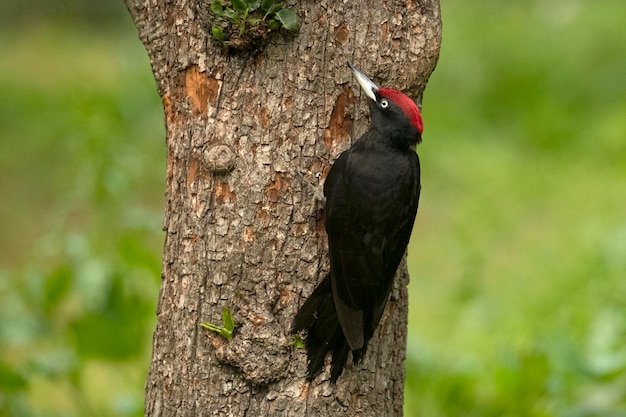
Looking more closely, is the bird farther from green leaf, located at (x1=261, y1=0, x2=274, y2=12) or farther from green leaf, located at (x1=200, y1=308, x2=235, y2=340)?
green leaf, located at (x1=261, y1=0, x2=274, y2=12)

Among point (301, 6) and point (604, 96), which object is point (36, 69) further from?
point (301, 6)

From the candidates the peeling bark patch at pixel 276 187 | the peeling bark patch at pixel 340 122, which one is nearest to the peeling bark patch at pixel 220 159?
the peeling bark patch at pixel 276 187

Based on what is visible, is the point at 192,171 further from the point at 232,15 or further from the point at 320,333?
the point at 320,333

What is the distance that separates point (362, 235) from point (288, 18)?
0.75m

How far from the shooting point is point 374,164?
123 inches

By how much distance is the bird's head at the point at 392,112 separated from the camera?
2.95m

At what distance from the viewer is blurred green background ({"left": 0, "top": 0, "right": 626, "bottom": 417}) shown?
171 inches

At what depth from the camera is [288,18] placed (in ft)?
9.44

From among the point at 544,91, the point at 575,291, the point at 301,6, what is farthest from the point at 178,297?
the point at 544,91

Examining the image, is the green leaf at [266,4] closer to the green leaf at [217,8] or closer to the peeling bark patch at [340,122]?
the green leaf at [217,8]

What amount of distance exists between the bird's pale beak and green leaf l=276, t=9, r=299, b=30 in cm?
22

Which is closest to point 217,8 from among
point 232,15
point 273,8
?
point 232,15

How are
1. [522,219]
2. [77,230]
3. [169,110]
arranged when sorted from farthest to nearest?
[77,230] → [522,219] → [169,110]

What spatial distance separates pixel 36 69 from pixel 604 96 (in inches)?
235
